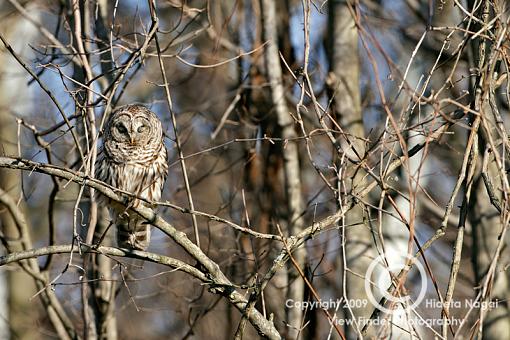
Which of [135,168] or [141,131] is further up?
[141,131]

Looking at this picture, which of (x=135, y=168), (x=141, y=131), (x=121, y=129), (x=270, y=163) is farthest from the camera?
(x=270, y=163)

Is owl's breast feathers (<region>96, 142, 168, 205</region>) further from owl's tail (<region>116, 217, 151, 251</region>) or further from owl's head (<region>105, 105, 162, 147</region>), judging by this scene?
owl's tail (<region>116, 217, 151, 251</region>)

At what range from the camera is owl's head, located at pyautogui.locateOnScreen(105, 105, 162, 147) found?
22.3 ft

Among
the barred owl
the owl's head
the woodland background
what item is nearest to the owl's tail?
the barred owl

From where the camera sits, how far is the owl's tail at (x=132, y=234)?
265 inches

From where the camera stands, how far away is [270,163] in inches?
345

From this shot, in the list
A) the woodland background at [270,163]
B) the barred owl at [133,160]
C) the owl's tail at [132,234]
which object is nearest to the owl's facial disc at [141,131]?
the barred owl at [133,160]

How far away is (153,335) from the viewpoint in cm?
1439

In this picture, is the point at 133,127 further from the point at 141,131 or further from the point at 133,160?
the point at 133,160

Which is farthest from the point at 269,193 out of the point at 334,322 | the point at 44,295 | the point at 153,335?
the point at 153,335

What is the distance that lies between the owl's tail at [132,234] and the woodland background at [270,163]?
194 mm

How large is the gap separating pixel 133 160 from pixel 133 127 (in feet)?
0.97

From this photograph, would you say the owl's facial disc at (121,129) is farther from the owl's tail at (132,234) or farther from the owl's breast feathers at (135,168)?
the owl's tail at (132,234)

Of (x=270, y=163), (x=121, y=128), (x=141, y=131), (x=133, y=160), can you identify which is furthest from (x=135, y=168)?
(x=270, y=163)
